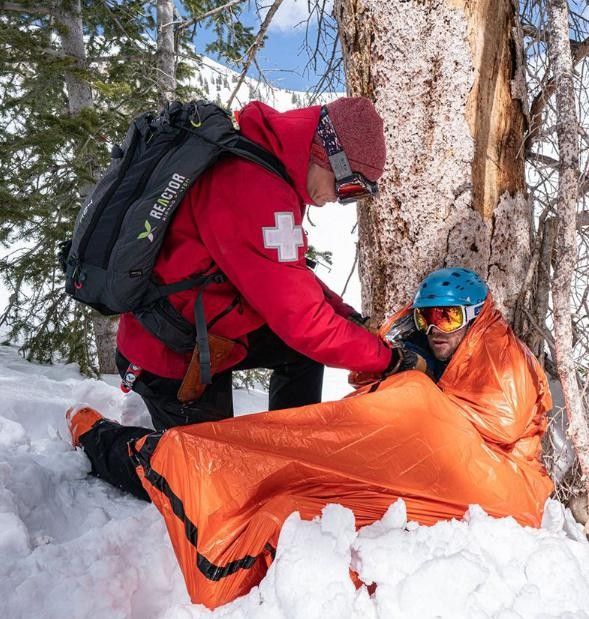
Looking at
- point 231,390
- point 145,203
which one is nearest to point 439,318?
point 231,390

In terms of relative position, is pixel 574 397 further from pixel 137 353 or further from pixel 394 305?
pixel 137 353

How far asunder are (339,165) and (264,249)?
49 centimetres

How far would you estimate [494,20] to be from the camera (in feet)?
8.00

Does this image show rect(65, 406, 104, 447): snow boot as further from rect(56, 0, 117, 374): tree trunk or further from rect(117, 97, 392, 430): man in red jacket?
rect(56, 0, 117, 374): tree trunk

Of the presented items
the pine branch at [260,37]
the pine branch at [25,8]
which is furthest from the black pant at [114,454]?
the pine branch at [25,8]

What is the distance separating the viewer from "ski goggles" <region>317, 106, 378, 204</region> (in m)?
2.03

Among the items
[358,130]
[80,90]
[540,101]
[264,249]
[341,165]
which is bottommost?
[264,249]

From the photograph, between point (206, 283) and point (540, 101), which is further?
point (540, 101)

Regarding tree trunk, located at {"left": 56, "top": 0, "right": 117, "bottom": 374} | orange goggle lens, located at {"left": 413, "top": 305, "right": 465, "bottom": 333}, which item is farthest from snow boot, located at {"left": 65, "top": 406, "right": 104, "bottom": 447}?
tree trunk, located at {"left": 56, "top": 0, "right": 117, "bottom": 374}

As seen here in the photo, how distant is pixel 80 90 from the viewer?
6.88 meters

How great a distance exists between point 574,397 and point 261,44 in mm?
2961

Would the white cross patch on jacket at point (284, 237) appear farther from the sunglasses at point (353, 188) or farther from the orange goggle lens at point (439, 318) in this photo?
the orange goggle lens at point (439, 318)

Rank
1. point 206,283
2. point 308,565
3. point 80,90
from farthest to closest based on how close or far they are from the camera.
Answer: point 80,90, point 206,283, point 308,565

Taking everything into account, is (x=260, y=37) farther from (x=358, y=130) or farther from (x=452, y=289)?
(x=452, y=289)
